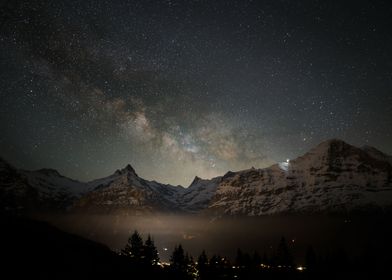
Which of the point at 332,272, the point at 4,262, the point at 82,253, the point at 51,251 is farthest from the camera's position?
the point at 332,272

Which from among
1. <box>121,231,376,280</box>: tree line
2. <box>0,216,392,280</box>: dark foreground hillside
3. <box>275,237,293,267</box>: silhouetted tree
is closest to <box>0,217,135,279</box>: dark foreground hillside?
<box>0,216,392,280</box>: dark foreground hillside

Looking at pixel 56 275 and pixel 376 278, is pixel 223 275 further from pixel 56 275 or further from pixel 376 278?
pixel 56 275

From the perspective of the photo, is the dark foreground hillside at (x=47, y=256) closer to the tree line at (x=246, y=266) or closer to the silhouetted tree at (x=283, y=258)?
the tree line at (x=246, y=266)

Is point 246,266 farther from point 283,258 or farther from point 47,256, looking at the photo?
point 47,256

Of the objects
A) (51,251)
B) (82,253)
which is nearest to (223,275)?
(82,253)

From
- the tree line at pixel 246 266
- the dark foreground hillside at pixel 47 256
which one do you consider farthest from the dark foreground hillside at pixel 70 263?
the tree line at pixel 246 266

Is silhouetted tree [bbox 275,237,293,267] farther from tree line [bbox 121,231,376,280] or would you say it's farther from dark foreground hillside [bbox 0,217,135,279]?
dark foreground hillside [bbox 0,217,135,279]

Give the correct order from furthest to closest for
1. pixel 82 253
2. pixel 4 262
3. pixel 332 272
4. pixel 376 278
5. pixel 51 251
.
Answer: pixel 332 272 → pixel 376 278 → pixel 82 253 → pixel 51 251 → pixel 4 262

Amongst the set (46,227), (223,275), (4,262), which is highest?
(46,227)

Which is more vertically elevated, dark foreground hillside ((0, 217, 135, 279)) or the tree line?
dark foreground hillside ((0, 217, 135, 279))

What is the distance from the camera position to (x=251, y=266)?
101 m

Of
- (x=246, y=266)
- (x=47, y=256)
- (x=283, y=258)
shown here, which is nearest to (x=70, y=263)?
(x=47, y=256)

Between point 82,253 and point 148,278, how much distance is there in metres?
10.6

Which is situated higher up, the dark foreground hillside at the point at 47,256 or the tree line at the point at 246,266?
the dark foreground hillside at the point at 47,256
